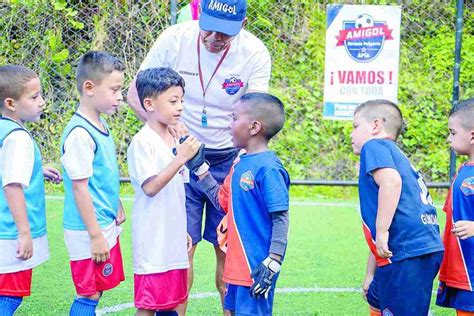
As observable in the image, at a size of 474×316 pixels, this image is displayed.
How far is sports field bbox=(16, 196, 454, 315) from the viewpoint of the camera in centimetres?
555

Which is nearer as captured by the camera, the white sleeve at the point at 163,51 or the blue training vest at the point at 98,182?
the blue training vest at the point at 98,182

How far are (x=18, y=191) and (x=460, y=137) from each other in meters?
2.35

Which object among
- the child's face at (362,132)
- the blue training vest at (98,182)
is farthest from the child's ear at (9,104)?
the child's face at (362,132)

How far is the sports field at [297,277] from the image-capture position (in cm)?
555

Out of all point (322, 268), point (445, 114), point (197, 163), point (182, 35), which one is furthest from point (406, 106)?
point (197, 163)

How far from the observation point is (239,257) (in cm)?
409

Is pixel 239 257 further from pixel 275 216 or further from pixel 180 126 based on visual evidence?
pixel 180 126

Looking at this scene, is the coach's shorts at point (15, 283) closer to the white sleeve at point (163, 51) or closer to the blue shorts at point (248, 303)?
the blue shorts at point (248, 303)

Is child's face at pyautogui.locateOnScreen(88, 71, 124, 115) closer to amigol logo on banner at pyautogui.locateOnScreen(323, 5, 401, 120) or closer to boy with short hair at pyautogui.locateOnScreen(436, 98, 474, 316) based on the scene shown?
boy with short hair at pyautogui.locateOnScreen(436, 98, 474, 316)

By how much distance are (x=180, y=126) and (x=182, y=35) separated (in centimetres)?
77

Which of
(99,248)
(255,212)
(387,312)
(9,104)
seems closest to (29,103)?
(9,104)

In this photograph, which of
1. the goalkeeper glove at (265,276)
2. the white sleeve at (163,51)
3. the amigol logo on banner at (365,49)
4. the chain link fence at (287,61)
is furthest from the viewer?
the chain link fence at (287,61)

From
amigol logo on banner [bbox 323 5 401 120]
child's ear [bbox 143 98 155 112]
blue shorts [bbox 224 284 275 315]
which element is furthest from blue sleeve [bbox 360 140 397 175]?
amigol logo on banner [bbox 323 5 401 120]

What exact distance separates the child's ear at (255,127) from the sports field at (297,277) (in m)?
1.72
